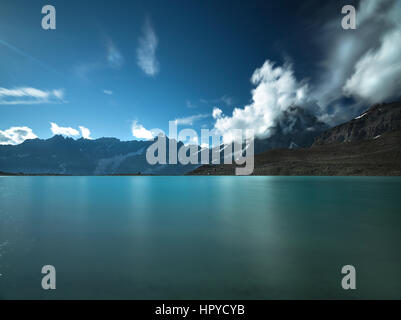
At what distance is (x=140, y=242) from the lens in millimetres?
12500

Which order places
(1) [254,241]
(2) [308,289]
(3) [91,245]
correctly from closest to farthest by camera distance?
1. (2) [308,289]
2. (3) [91,245]
3. (1) [254,241]

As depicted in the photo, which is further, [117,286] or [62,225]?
[62,225]

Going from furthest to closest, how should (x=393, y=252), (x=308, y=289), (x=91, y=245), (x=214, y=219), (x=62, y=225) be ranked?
1. (x=214, y=219)
2. (x=62, y=225)
3. (x=91, y=245)
4. (x=393, y=252)
5. (x=308, y=289)

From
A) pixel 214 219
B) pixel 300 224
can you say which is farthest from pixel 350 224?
pixel 214 219

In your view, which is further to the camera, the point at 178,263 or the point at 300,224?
the point at 300,224

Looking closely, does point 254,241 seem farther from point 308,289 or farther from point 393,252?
point 393,252
